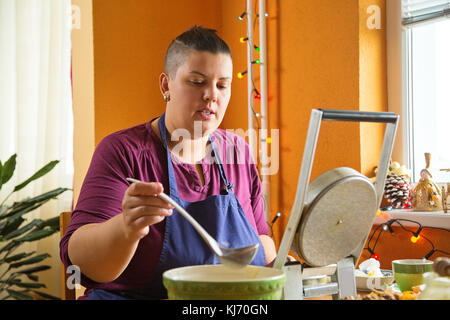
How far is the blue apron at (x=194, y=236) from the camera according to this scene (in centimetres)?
107

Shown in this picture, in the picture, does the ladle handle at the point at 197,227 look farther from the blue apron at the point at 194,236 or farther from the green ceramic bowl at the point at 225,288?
the blue apron at the point at 194,236

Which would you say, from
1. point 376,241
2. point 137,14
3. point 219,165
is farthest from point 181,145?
point 137,14

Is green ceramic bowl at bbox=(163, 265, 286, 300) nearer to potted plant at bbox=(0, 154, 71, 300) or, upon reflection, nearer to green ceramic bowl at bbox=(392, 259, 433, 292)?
green ceramic bowl at bbox=(392, 259, 433, 292)

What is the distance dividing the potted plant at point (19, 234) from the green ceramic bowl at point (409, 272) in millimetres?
1737

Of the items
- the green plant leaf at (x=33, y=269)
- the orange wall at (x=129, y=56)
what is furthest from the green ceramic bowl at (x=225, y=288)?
the orange wall at (x=129, y=56)

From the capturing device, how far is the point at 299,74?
2.72 metres

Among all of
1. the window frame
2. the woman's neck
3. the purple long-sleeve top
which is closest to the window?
the window frame

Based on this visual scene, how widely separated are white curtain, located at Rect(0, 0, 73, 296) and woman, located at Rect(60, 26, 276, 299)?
142 centimetres

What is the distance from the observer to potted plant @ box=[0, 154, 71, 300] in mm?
2207

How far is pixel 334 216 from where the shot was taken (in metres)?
0.72

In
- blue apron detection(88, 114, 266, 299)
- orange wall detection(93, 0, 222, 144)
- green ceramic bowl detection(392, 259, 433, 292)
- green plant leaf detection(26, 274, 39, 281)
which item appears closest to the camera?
green ceramic bowl detection(392, 259, 433, 292)

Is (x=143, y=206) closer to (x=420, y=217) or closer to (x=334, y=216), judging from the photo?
(x=334, y=216)

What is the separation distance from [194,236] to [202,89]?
0.35 m

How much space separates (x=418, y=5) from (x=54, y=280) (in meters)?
2.26
